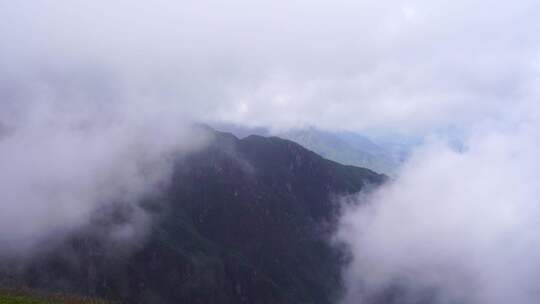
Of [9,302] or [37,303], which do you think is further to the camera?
[37,303]
